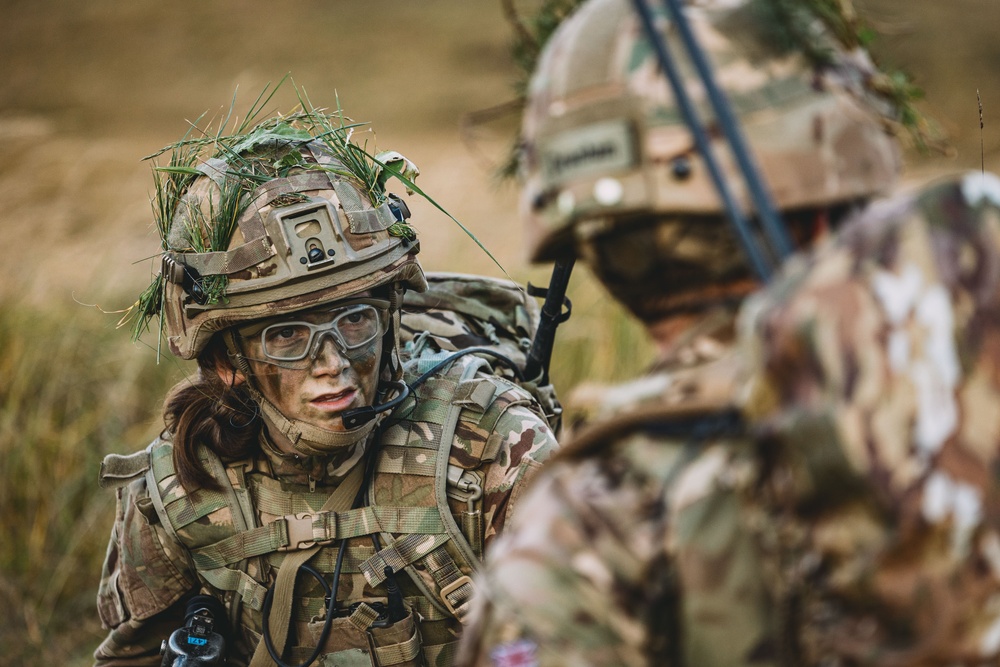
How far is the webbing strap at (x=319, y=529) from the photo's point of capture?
3.44 metres

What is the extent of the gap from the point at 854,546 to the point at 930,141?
→ 40.5 inches

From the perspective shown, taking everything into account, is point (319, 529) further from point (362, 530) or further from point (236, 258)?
point (236, 258)

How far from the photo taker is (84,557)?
19.3 ft

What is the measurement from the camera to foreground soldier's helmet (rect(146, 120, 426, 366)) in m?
3.32

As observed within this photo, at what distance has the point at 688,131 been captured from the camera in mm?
1602

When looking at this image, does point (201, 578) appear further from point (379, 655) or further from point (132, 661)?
point (379, 655)

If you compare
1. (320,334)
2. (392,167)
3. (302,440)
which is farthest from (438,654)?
(392,167)

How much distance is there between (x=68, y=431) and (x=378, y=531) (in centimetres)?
327

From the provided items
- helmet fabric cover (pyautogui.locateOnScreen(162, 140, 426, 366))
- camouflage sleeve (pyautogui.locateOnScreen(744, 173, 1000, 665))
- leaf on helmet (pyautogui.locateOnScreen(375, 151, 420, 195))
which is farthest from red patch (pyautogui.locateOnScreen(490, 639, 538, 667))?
leaf on helmet (pyautogui.locateOnScreen(375, 151, 420, 195))

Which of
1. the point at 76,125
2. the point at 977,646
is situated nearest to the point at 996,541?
the point at 977,646

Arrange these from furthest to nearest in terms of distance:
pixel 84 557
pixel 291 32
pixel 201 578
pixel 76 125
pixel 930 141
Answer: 1. pixel 291 32
2. pixel 76 125
3. pixel 84 557
4. pixel 201 578
5. pixel 930 141

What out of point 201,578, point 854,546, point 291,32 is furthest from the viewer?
point 291,32

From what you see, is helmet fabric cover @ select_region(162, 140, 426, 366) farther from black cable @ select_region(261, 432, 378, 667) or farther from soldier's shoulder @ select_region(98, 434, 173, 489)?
black cable @ select_region(261, 432, 378, 667)

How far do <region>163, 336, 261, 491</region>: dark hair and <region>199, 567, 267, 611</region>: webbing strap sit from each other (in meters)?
0.29
